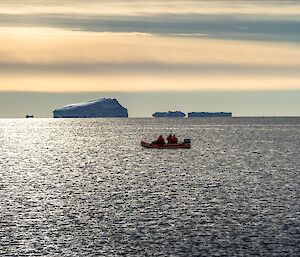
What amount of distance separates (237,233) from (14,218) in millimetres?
31767

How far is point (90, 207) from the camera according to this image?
110250mm

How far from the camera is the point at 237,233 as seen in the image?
86.1 metres

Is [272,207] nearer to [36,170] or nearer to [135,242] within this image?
[135,242]

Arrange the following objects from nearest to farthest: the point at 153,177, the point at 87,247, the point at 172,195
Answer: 1. the point at 87,247
2. the point at 172,195
3. the point at 153,177

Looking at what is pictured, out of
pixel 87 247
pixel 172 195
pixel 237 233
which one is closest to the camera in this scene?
pixel 87 247

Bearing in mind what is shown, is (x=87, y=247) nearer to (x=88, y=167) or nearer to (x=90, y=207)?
(x=90, y=207)

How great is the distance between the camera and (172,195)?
407ft

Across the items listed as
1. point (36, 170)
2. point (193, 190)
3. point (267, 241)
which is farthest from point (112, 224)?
point (36, 170)

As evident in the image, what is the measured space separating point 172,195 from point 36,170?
73186 mm

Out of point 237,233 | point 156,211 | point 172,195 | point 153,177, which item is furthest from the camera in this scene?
point 153,177

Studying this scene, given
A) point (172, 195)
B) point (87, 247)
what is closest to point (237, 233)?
point (87, 247)

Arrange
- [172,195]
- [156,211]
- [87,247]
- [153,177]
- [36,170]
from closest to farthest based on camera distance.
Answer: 1. [87,247]
2. [156,211]
3. [172,195]
4. [153,177]
5. [36,170]

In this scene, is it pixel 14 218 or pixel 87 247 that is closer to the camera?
pixel 87 247

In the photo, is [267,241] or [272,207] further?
[272,207]
